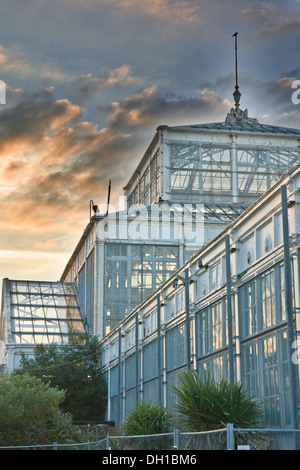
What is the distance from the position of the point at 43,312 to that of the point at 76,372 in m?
14.0

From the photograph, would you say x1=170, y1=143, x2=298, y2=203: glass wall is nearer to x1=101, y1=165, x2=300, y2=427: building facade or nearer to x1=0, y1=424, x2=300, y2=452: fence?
x1=101, y1=165, x2=300, y2=427: building facade

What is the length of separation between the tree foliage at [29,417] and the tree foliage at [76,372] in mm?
20883

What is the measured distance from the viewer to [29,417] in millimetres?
33594

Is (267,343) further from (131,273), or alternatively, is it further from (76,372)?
(131,273)

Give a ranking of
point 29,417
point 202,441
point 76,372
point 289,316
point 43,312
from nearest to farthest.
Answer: point 202,441, point 289,316, point 29,417, point 76,372, point 43,312

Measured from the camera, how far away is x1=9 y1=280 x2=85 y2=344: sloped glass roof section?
67312mm

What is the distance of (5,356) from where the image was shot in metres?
64.6

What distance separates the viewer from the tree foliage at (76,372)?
187 feet

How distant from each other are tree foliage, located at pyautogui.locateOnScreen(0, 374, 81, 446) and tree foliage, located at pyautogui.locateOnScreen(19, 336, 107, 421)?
20883 millimetres

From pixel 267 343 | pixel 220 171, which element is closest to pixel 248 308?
pixel 267 343

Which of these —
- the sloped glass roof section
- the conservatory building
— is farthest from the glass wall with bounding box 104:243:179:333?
the sloped glass roof section

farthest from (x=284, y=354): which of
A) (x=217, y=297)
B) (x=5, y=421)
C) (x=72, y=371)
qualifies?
(x=72, y=371)

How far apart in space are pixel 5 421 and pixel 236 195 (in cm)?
3913
